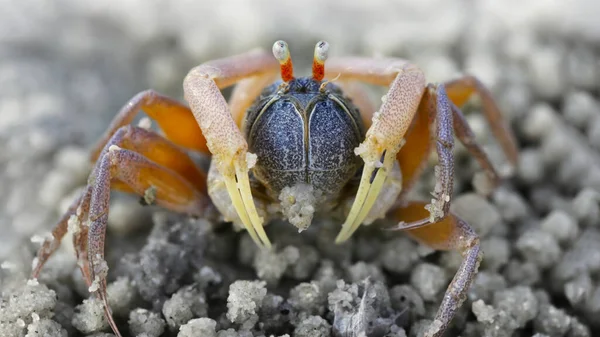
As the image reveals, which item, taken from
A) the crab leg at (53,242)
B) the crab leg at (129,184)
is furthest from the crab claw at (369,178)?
the crab leg at (53,242)

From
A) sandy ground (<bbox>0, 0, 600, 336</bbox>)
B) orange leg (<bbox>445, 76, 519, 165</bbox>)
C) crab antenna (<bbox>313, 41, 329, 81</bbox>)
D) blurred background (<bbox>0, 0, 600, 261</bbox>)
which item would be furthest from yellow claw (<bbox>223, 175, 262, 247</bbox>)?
blurred background (<bbox>0, 0, 600, 261</bbox>)

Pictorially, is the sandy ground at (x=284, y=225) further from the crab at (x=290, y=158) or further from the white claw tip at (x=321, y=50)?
the white claw tip at (x=321, y=50)

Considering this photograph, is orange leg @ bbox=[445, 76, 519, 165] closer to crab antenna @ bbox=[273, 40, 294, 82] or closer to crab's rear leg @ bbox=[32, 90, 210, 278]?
crab antenna @ bbox=[273, 40, 294, 82]

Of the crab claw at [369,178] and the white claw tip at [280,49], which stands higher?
the white claw tip at [280,49]

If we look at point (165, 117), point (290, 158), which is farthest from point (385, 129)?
point (165, 117)

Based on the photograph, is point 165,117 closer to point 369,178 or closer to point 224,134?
point 224,134
